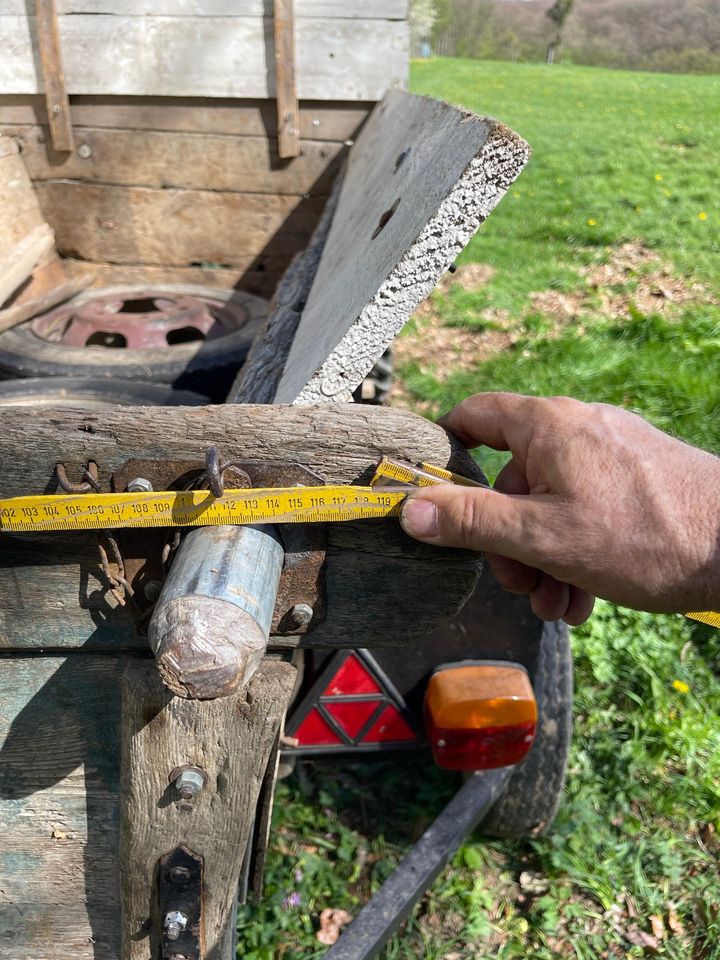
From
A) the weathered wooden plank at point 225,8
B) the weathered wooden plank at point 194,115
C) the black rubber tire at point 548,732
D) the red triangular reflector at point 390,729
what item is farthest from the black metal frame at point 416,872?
the weathered wooden plank at point 225,8

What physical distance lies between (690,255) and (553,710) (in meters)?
5.49

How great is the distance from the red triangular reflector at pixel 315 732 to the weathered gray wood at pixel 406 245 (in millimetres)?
1064

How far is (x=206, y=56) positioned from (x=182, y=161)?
1.59 feet

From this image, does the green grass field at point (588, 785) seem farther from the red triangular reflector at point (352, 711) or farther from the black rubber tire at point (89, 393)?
the black rubber tire at point (89, 393)

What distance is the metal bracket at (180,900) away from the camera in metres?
1.11

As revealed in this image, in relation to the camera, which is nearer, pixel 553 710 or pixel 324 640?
pixel 324 640

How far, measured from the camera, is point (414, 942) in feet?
7.37

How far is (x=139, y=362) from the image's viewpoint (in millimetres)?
2939

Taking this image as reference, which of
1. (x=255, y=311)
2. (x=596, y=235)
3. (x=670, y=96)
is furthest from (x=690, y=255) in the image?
(x=670, y=96)

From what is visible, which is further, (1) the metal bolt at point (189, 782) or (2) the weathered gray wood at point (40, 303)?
(2) the weathered gray wood at point (40, 303)

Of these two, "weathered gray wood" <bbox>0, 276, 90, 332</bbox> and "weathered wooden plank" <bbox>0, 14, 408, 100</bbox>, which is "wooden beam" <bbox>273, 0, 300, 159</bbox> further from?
"weathered gray wood" <bbox>0, 276, 90, 332</bbox>

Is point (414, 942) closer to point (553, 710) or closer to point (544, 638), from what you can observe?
point (553, 710)

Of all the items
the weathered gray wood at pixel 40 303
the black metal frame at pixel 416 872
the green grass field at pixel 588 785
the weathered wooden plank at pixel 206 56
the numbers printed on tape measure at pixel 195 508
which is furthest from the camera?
the weathered wooden plank at pixel 206 56

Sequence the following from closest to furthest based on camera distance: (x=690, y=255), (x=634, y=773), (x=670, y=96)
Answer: (x=634, y=773), (x=690, y=255), (x=670, y=96)
